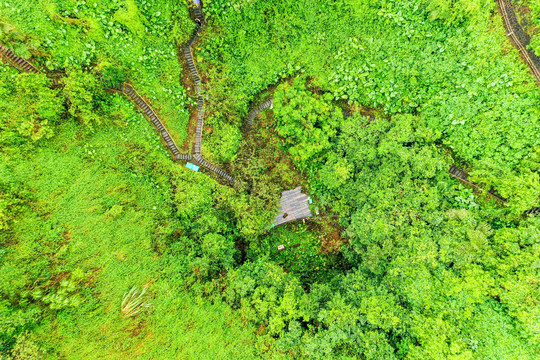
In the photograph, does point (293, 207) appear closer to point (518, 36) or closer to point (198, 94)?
point (198, 94)

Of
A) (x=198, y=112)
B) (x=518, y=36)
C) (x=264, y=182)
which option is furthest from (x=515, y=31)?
(x=198, y=112)

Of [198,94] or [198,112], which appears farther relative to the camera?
[198,112]

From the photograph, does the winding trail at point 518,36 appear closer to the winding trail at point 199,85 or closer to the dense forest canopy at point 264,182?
the winding trail at point 199,85

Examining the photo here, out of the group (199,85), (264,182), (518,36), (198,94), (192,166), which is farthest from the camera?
(264,182)

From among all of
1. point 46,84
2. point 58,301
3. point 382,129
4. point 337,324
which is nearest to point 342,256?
point 337,324

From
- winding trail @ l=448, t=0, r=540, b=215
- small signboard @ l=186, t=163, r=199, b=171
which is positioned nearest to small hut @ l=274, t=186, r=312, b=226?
small signboard @ l=186, t=163, r=199, b=171

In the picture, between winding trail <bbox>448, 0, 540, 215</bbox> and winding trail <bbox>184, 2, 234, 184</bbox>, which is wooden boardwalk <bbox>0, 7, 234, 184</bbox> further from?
winding trail <bbox>448, 0, 540, 215</bbox>
